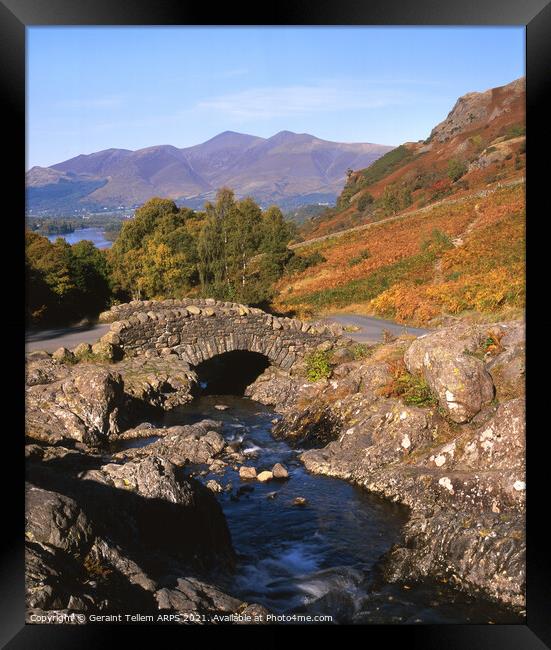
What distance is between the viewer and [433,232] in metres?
13.9

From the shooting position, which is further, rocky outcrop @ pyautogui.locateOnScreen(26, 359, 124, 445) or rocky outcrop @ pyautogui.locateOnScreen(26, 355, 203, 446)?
rocky outcrop @ pyautogui.locateOnScreen(26, 355, 203, 446)

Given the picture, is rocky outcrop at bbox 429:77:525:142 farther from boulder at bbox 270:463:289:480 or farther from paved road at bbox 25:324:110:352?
→ paved road at bbox 25:324:110:352

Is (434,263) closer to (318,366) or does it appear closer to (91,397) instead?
(318,366)

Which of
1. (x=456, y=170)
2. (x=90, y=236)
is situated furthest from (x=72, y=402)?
(x=456, y=170)

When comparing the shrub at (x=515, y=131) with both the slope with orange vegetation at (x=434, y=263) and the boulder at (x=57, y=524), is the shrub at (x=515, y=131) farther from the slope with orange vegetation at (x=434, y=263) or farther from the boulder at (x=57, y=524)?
the boulder at (x=57, y=524)

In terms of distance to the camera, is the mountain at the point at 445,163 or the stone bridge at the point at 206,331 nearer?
the mountain at the point at 445,163

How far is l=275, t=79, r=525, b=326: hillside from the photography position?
11.9m

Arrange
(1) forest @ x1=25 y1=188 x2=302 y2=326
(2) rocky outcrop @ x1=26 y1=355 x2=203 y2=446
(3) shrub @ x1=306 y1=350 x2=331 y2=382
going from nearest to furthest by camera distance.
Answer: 1. (2) rocky outcrop @ x1=26 y1=355 x2=203 y2=446
2. (1) forest @ x1=25 y1=188 x2=302 y2=326
3. (3) shrub @ x1=306 y1=350 x2=331 y2=382

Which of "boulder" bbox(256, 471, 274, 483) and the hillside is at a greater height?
the hillside

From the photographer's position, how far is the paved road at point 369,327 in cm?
1519

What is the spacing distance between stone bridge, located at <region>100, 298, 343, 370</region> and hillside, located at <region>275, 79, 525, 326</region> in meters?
2.27

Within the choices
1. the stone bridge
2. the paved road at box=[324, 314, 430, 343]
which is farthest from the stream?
the stone bridge

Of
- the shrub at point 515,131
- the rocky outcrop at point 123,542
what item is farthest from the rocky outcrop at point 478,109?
the rocky outcrop at point 123,542

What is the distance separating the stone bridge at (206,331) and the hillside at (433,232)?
2272 mm
